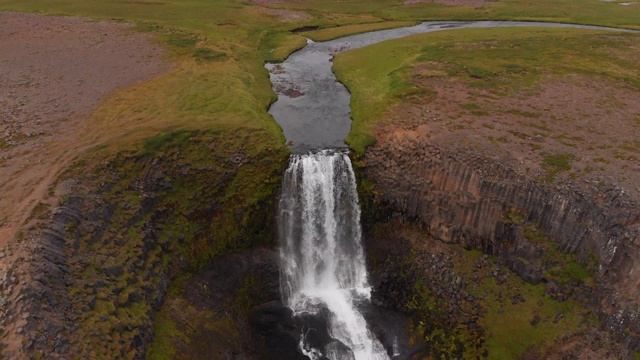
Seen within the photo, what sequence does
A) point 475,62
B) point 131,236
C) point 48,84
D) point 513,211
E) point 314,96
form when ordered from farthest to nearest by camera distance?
point 475,62 → point 314,96 → point 48,84 → point 513,211 → point 131,236

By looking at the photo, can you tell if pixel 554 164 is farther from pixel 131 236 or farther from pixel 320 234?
pixel 131 236

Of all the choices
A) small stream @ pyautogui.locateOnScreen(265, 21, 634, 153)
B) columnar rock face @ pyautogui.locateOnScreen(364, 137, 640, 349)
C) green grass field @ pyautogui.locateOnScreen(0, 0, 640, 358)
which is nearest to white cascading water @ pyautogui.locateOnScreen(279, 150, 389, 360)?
green grass field @ pyautogui.locateOnScreen(0, 0, 640, 358)

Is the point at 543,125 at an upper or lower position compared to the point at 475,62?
lower

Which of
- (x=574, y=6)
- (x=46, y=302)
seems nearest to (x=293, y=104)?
(x=46, y=302)

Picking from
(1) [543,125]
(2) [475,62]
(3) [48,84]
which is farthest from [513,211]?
(3) [48,84]

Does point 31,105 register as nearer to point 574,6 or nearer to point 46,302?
point 46,302

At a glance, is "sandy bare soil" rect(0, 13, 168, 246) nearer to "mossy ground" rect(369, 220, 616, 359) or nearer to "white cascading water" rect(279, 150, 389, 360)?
"white cascading water" rect(279, 150, 389, 360)
